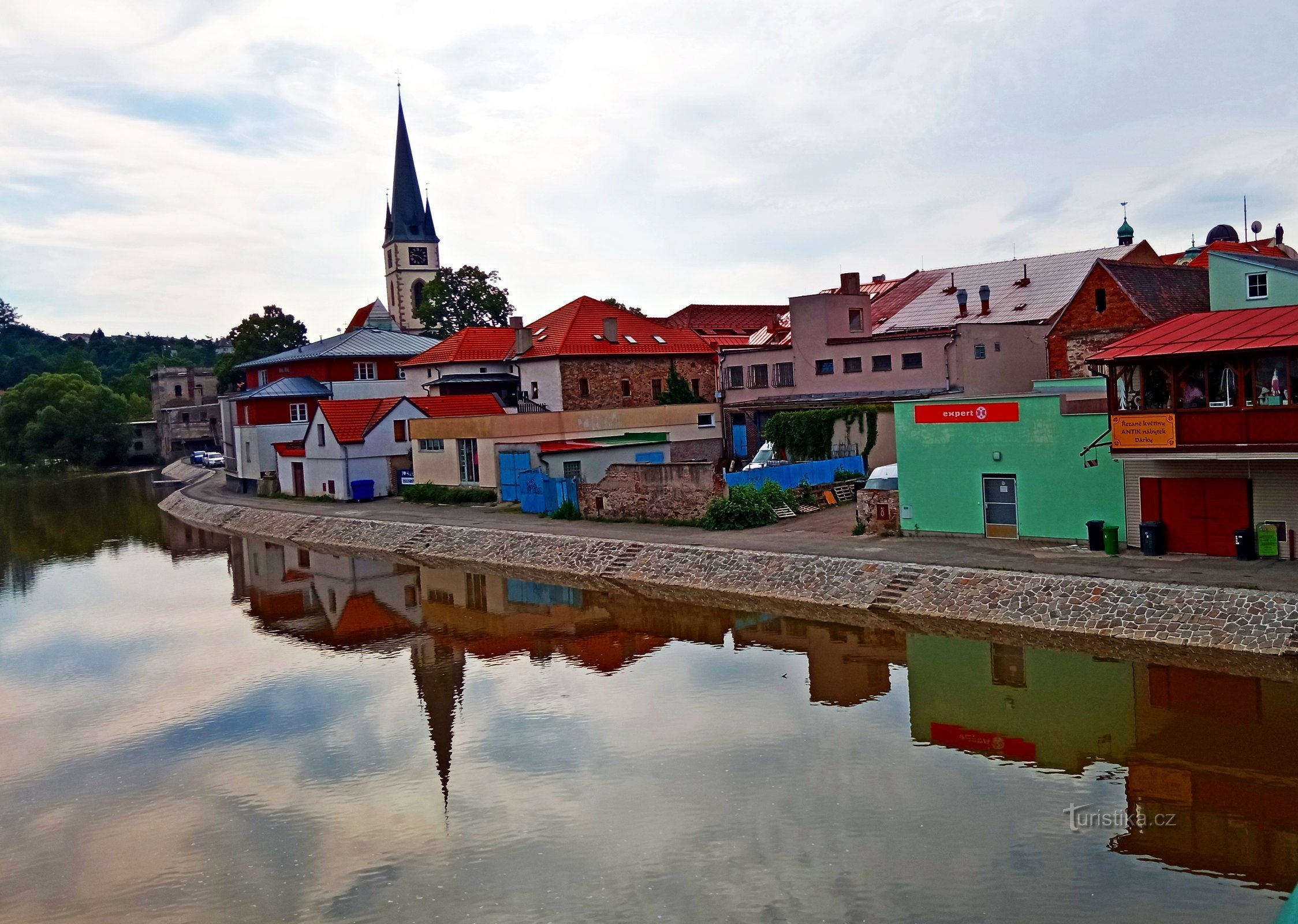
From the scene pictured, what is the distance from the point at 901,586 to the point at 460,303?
66.7 metres

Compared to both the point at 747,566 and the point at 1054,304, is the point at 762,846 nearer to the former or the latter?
the point at 747,566

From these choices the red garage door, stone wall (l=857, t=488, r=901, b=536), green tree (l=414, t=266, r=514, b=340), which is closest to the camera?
the red garage door

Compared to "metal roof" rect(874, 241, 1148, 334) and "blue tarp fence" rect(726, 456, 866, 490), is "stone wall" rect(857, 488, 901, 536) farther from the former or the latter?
"metal roof" rect(874, 241, 1148, 334)

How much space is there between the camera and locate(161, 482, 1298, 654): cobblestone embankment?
1952 centimetres

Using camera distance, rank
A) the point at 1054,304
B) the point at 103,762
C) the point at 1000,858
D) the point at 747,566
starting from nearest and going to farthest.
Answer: the point at 1000,858
the point at 103,762
the point at 747,566
the point at 1054,304

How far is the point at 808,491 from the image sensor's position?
35.4 m

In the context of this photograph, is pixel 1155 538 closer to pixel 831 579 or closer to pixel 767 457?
pixel 831 579

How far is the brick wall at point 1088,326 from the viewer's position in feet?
120

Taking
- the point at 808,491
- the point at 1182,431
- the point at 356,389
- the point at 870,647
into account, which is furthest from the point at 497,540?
the point at 356,389

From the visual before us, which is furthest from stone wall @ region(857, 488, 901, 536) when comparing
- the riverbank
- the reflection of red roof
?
the reflection of red roof

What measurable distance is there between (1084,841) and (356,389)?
51.9 metres

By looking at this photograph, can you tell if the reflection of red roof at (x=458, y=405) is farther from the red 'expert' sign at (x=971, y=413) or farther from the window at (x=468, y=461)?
the red 'expert' sign at (x=971, y=413)

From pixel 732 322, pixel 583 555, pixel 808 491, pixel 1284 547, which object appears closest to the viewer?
pixel 1284 547

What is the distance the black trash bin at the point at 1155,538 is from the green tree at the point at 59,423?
92457 mm
